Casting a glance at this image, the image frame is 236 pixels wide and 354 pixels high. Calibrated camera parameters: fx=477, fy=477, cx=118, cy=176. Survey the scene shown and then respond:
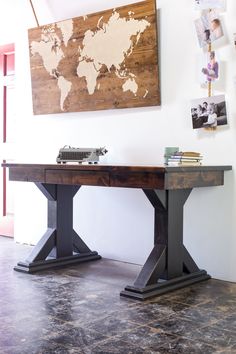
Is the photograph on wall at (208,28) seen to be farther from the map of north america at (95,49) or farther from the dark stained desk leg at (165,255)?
the dark stained desk leg at (165,255)

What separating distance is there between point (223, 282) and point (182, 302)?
1.94ft

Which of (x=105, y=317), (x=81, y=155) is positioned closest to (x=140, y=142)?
(x=81, y=155)

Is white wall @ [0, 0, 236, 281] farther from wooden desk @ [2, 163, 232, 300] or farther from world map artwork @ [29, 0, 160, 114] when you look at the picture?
wooden desk @ [2, 163, 232, 300]

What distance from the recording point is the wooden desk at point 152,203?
2.79 m

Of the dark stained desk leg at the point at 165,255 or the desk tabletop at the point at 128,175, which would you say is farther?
the dark stained desk leg at the point at 165,255

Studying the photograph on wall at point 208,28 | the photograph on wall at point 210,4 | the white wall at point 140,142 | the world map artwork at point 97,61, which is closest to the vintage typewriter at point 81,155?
the white wall at point 140,142

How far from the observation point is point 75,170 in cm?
314

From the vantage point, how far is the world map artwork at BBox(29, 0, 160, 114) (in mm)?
3545

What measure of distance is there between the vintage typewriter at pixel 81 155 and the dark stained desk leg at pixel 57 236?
10.1 inches

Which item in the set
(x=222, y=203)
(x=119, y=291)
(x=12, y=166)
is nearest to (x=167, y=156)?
(x=222, y=203)

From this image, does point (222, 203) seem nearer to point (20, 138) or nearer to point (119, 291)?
point (119, 291)

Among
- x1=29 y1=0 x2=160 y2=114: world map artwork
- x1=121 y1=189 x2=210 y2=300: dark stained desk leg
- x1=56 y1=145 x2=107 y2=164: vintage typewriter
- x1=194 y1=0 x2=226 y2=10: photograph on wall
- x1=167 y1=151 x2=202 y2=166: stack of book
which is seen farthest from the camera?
x1=29 y1=0 x2=160 y2=114: world map artwork

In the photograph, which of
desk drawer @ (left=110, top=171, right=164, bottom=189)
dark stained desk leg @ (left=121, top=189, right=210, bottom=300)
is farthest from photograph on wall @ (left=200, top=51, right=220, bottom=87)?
desk drawer @ (left=110, top=171, right=164, bottom=189)

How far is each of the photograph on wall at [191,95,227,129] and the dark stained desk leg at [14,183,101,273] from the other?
1.11 metres
